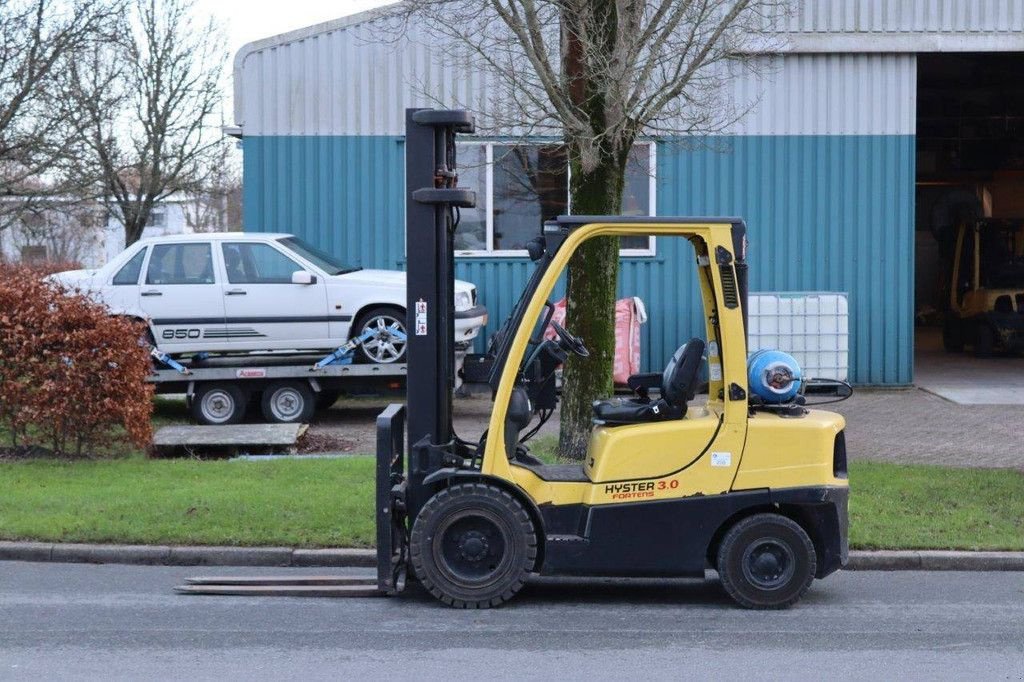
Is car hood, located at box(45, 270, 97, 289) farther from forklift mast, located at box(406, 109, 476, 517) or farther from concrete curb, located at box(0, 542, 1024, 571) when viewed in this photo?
forklift mast, located at box(406, 109, 476, 517)

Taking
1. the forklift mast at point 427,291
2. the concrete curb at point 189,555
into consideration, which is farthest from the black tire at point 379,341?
the forklift mast at point 427,291

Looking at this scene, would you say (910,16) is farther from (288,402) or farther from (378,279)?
(288,402)

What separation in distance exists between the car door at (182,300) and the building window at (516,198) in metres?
4.06

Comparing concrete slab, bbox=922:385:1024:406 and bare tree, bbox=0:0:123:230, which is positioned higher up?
bare tree, bbox=0:0:123:230

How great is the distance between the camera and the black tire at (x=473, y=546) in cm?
766

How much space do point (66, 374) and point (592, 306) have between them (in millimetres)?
5048

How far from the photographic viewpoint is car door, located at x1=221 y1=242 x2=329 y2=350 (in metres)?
15.6

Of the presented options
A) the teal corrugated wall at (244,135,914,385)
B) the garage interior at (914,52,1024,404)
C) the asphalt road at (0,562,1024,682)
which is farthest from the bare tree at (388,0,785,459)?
the garage interior at (914,52,1024,404)

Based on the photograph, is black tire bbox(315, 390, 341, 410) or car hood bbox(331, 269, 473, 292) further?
black tire bbox(315, 390, 341, 410)

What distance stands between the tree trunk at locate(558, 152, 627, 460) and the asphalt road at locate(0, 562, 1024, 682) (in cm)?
328

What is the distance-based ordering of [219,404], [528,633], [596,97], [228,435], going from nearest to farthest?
1. [528,633]
2. [596,97]
3. [228,435]
4. [219,404]

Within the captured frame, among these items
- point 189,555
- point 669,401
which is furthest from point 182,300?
point 669,401

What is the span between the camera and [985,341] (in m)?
24.0

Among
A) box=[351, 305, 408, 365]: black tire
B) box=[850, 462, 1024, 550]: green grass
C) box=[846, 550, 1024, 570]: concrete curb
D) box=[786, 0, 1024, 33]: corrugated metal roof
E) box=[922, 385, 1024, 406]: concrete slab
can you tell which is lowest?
box=[846, 550, 1024, 570]: concrete curb
